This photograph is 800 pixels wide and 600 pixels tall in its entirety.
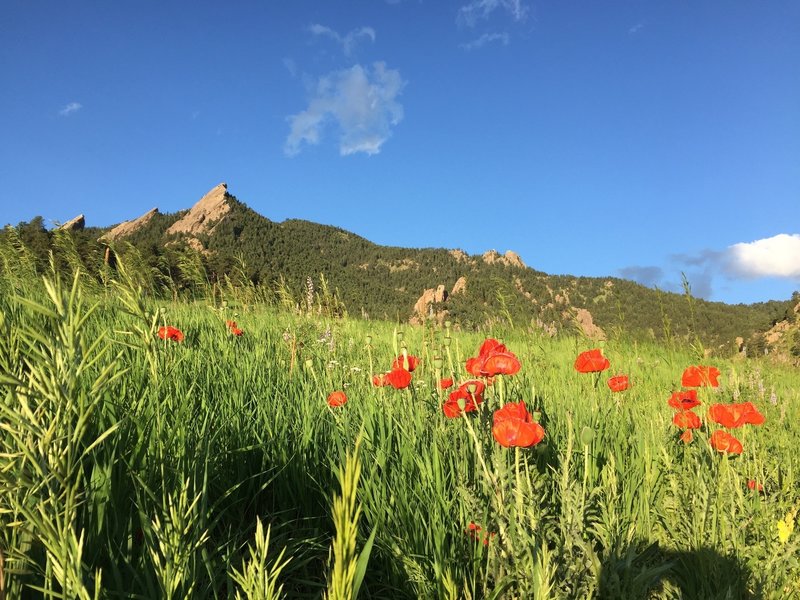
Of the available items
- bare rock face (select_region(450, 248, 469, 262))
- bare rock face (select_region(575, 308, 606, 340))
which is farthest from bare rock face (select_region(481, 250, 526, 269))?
→ bare rock face (select_region(575, 308, 606, 340))

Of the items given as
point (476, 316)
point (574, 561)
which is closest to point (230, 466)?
point (574, 561)

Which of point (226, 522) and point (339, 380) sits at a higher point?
point (339, 380)

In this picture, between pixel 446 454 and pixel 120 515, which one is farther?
pixel 446 454

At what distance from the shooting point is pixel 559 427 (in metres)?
2.83

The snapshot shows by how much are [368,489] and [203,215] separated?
307 ft

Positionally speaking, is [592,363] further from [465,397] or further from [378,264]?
[378,264]

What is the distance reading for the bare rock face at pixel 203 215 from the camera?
78750mm

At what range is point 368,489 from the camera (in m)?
1.95

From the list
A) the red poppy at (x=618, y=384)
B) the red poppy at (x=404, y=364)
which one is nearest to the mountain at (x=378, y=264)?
the red poppy at (x=618, y=384)

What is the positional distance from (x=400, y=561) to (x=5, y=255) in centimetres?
661

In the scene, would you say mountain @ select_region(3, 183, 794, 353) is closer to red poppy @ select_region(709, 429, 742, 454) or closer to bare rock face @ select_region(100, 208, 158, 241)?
bare rock face @ select_region(100, 208, 158, 241)

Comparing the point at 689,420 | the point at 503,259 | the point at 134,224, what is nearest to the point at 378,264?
the point at 503,259

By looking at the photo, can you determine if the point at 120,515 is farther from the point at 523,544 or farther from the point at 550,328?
the point at 550,328

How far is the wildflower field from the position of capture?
0.94 metres
